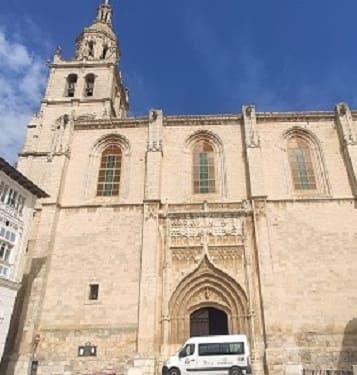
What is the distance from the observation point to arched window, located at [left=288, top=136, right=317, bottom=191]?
1939 cm

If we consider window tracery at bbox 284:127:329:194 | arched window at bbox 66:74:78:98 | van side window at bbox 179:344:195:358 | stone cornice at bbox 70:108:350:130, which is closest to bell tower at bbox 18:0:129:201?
arched window at bbox 66:74:78:98

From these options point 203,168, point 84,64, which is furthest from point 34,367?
Result: point 84,64

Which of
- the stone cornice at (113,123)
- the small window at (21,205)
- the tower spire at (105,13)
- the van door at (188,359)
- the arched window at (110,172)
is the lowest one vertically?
the van door at (188,359)

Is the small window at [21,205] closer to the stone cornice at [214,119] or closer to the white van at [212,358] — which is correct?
the stone cornice at [214,119]

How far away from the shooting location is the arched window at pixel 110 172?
19828 millimetres

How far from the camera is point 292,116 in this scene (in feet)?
69.1

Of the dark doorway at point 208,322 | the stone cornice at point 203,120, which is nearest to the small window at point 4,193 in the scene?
the stone cornice at point 203,120

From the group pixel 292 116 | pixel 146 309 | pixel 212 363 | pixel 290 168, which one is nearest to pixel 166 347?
pixel 146 309

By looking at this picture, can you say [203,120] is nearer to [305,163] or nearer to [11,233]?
[305,163]

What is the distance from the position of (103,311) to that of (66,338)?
1920 mm

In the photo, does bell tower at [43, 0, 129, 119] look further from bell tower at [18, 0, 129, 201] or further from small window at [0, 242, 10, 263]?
small window at [0, 242, 10, 263]

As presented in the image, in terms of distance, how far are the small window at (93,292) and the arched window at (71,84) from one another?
20.4 m

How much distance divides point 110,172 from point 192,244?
671cm

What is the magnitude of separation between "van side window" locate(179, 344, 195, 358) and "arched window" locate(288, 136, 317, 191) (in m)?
10.2
